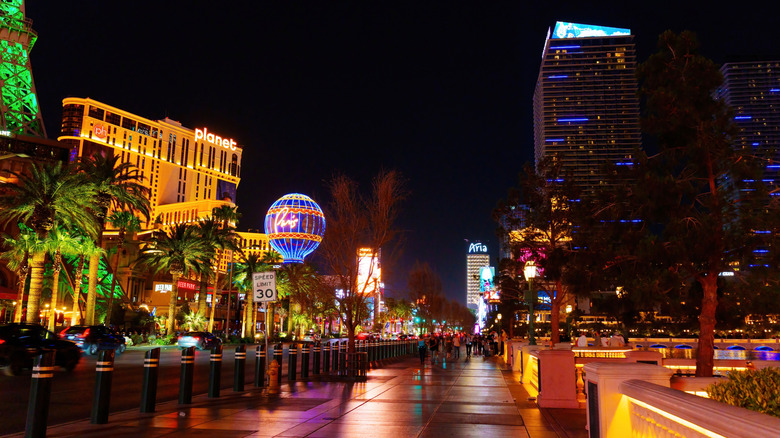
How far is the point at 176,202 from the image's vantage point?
7820 inches

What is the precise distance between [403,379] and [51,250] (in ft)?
98.9

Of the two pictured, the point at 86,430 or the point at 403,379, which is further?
the point at 403,379

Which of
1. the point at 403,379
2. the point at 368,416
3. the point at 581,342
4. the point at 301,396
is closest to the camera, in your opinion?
the point at 368,416

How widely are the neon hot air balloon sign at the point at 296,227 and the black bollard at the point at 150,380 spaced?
52816 millimetres

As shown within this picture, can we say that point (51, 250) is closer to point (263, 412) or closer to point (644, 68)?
point (263, 412)

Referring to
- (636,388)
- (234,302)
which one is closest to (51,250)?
(636,388)

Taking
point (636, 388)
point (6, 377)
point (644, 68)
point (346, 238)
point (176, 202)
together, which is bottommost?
point (6, 377)

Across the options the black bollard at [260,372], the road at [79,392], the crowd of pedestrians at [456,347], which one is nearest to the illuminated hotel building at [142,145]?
the crowd of pedestrians at [456,347]

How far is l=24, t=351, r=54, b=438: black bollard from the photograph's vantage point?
8453 millimetres

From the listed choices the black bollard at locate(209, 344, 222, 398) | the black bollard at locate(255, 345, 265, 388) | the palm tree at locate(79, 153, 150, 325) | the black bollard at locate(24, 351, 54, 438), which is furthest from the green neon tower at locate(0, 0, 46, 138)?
the black bollard at locate(24, 351, 54, 438)

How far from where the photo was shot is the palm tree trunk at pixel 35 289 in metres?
35.2

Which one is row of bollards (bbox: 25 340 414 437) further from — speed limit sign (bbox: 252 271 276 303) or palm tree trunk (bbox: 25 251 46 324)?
palm tree trunk (bbox: 25 251 46 324)

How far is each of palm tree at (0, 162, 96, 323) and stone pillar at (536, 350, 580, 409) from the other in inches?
1332

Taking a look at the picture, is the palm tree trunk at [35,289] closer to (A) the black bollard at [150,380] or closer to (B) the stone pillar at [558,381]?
(A) the black bollard at [150,380]
